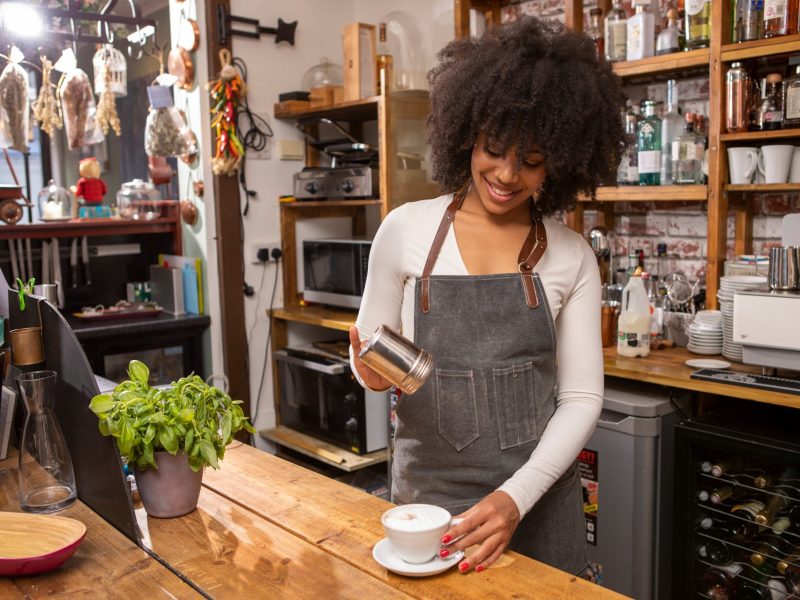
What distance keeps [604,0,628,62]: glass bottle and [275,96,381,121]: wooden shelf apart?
1016 mm

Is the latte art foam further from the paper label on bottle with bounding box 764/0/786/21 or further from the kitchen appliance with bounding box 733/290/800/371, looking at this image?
the paper label on bottle with bounding box 764/0/786/21

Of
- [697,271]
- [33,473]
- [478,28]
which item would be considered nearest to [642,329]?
[697,271]

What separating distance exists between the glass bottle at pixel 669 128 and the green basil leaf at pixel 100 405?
2.23 meters

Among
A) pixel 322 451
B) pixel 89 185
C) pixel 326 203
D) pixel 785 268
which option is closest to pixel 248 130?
pixel 326 203

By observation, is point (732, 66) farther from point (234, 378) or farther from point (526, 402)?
point (234, 378)

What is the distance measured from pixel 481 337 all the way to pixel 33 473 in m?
0.86

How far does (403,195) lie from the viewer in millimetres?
3578

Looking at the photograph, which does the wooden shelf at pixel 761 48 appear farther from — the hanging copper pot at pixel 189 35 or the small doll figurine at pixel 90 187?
the small doll figurine at pixel 90 187

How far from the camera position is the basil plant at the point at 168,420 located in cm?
129

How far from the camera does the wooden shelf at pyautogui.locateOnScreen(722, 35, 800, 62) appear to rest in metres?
2.42

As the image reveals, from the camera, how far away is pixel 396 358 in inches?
47.6

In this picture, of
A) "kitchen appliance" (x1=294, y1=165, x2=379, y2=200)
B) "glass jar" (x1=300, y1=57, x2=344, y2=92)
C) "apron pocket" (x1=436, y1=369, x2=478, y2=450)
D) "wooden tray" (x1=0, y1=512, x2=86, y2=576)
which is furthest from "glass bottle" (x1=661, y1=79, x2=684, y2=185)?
"wooden tray" (x1=0, y1=512, x2=86, y2=576)

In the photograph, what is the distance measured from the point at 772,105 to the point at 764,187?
0.28 metres

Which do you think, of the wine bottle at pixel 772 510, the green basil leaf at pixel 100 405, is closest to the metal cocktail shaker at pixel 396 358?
the green basil leaf at pixel 100 405
